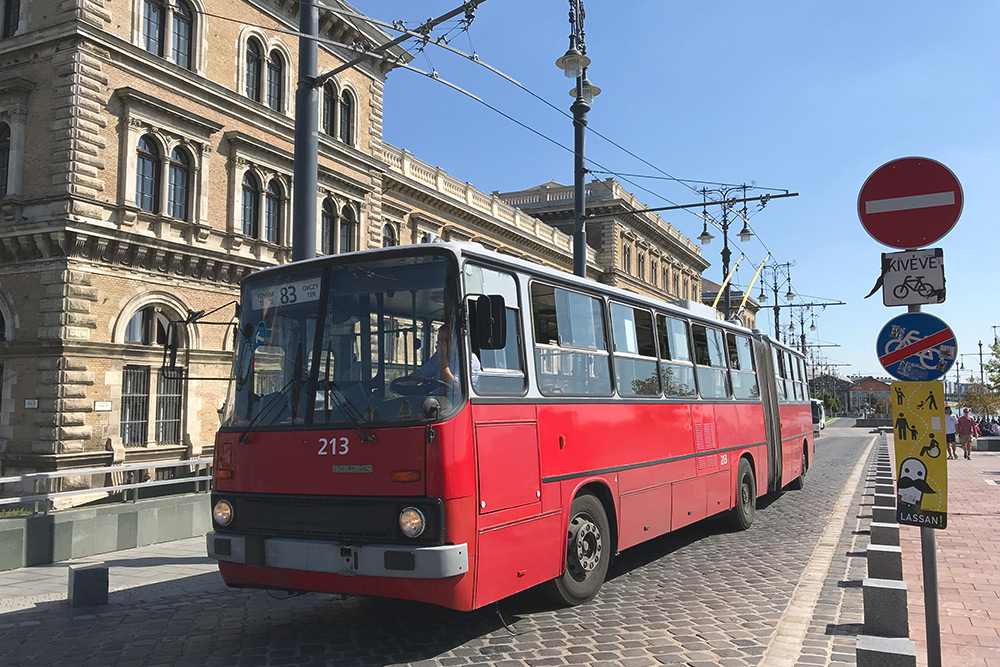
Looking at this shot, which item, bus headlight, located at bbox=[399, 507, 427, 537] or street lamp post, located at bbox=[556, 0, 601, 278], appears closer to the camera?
bus headlight, located at bbox=[399, 507, 427, 537]

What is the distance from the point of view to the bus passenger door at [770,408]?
540 inches

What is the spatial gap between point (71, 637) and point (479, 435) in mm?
3813

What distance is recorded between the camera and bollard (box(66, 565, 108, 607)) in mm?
7547

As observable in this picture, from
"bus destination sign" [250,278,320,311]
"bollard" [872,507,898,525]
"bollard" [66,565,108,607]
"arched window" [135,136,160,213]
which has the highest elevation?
"arched window" [135,136,160,213]

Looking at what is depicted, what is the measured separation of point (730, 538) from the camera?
1123 cm

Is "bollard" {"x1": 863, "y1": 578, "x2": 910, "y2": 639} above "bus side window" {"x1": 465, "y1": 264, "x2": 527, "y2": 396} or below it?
below

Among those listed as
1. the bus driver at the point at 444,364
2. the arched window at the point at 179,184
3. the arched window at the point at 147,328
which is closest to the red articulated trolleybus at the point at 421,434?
the bus driver at the point at 444,364

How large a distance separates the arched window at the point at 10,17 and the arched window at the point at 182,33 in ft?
12.2

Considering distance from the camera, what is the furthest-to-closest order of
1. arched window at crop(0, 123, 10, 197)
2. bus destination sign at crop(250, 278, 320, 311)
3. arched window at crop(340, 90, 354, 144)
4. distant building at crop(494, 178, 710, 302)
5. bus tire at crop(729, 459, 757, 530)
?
1. distant building at crop(494, 178, 710, 302)
2. arched window at crop(340, 90, 354, 144)
3. arched window at crop(0, 123, 10, 197)
4. bus tire at crop(729, 459, 757, 530)
5. bus destination sign at crop(250, 278, 320, 311)

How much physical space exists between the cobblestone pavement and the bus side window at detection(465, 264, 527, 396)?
1.94 meters

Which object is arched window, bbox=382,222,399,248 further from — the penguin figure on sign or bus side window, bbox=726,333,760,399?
the penguin figure on sign

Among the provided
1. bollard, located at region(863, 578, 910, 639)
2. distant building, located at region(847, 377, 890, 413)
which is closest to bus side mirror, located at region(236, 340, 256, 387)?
bollard, located at region(863, 578, 910, 639)

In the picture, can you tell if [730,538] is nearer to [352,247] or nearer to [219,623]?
[219,623]

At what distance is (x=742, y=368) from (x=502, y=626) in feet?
24.0
